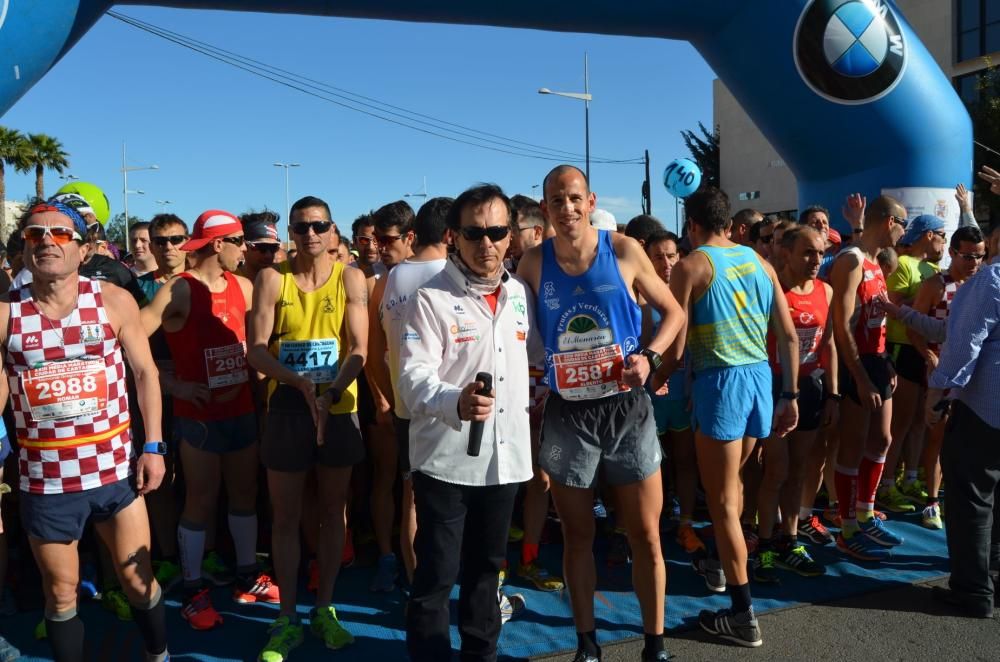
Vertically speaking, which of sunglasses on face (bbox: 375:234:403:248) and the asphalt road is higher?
sunglasses on face (bbox: 375:234:403:248)

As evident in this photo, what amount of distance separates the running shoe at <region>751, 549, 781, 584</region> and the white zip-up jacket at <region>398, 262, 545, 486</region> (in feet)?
6.75

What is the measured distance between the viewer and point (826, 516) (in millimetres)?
5117

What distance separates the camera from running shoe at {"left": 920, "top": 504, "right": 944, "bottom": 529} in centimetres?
493

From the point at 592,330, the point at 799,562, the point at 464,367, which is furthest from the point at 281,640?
the point at 799,562

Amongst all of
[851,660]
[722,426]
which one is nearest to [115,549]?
[722,426]

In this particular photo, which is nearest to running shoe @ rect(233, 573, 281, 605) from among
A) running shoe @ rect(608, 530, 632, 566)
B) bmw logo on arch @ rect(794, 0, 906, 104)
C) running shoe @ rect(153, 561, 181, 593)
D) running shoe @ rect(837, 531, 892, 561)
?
running shoe @ rect(153, 561, 181, 593)

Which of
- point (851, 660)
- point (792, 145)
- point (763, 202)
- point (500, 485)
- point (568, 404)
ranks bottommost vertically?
point (851, 660)

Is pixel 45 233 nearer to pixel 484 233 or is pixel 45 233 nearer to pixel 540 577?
pixel 484 233

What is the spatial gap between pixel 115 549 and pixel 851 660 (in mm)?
3074

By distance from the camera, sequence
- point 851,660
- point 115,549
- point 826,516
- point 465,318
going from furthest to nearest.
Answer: point 826,516
point 851,660
point 115,549
point 465,318

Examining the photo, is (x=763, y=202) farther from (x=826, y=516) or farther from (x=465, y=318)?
(x=465, y=318)

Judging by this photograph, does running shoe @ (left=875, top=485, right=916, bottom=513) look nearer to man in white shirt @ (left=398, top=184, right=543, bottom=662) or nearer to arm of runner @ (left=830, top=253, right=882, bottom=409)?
arm of runner @ (left=830, top=253, right=882, bottom=409)

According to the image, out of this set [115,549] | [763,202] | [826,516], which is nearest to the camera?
[115,549]

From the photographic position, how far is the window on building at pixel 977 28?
23.3 m
